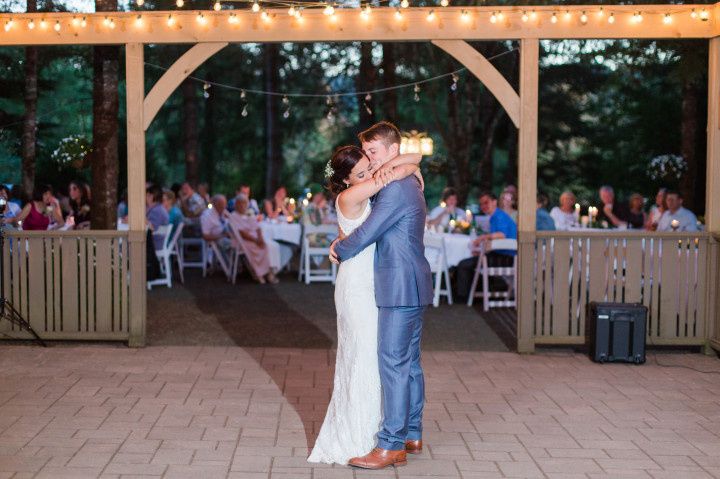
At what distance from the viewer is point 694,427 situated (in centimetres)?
634

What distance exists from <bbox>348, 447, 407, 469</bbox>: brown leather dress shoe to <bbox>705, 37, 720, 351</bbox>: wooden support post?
14.6 ft

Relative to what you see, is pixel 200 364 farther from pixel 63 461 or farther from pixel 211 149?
pixel 211 149

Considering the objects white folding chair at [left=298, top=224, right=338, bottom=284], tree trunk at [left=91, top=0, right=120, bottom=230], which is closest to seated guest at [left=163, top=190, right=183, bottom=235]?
white folding chair at [left=298, top=224, right=338, bottom=284]

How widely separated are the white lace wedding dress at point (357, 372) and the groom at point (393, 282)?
53 millimetres

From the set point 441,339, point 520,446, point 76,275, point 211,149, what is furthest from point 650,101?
point 520,446

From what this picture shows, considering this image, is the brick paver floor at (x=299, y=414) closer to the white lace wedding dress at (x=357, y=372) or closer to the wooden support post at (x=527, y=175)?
the white lace wedding dress at (x=357, y=372)

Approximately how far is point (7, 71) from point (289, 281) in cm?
905

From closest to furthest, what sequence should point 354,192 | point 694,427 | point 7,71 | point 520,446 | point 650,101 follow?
1. point 354,192
2. point 520,446
3. point 694,427
4. point 7,71
5. point 650,101

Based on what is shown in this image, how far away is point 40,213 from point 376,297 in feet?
25.8

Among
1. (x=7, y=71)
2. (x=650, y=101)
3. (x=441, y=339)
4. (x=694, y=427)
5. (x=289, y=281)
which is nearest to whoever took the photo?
(x=694, y=427)

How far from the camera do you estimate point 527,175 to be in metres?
8.77

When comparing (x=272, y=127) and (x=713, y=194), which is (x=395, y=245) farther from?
(x=272, y=127)

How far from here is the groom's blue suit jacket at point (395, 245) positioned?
5.31 meters

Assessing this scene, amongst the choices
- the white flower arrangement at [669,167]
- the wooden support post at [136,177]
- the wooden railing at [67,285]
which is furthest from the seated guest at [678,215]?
the wooden railing at [67,285]
